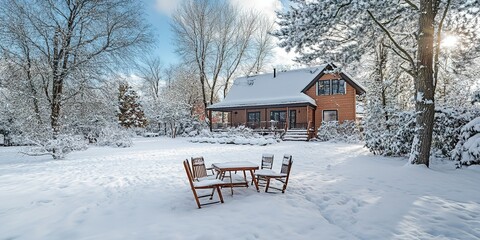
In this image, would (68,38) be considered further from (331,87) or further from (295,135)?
(331,87)

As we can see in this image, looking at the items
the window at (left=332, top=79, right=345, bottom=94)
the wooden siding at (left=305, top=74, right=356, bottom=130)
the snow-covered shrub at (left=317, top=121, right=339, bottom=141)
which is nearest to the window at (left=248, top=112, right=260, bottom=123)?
the wooden siding at (left=305, top=74, right=356, bottom=130)

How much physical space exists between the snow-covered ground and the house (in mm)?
13997

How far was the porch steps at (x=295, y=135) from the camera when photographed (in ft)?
64.5

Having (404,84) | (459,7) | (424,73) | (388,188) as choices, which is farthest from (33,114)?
(404,84)

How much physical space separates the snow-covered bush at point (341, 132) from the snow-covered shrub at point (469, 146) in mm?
9772

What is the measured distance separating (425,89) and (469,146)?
2.15 meters

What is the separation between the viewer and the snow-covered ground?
3396 mm

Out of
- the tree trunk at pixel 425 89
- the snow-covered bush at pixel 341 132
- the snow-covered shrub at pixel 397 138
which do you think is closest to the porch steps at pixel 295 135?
the snow-covered bush at pixel 341 132

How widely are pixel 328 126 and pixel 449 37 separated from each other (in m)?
11.1

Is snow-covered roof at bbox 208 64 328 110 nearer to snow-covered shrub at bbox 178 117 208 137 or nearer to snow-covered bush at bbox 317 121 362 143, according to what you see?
snow-covered bush at bbox 317 121 362 143

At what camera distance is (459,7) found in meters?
7.46

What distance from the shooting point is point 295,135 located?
2017cm

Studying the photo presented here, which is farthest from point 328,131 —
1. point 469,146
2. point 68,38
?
point 68,38

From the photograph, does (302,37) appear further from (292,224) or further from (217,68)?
(217,68)
